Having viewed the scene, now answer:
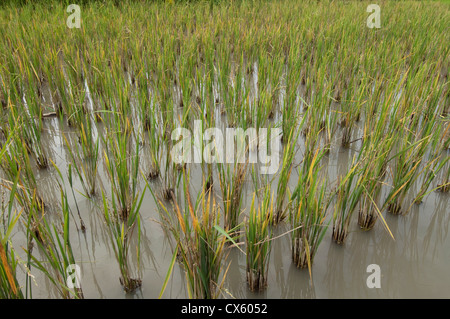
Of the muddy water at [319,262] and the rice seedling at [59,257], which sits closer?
the rice seedling at [59,257]

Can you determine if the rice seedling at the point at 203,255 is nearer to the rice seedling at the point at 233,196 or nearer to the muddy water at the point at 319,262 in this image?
the muddy water at the point at 319,262

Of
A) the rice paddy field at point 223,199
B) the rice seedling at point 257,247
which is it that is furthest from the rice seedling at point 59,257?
the rice seedling at point 257,247

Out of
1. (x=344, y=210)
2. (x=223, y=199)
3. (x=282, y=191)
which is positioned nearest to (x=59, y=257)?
(x=223, y=199)

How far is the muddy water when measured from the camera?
1.16m

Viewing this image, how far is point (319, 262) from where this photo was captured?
126cm

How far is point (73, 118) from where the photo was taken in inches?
82.7

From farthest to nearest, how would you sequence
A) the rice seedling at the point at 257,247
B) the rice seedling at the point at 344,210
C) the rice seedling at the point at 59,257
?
the rice seedling at the point at 344,210, the rice seedling at the point at 257,247, the rice seedling at the point at 59,257

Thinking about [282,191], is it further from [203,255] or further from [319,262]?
[203,255]

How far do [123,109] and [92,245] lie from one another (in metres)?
0.93

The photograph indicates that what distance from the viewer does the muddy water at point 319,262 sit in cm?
116

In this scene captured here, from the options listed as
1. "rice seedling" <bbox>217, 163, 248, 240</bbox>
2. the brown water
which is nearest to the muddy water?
the brown water

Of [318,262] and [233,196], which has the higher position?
[233,196]

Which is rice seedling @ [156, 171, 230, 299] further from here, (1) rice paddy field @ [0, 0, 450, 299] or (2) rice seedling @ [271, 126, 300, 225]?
(2) rice seedling @ [271, 126, 300, 225]
